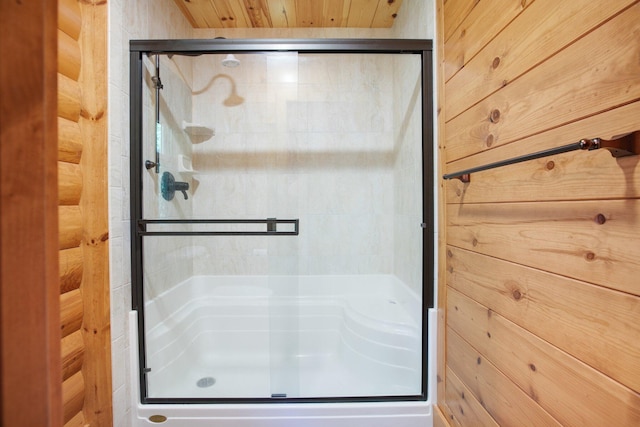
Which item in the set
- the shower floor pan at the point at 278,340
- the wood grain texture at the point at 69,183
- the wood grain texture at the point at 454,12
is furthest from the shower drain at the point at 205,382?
the wood grain texture at the point at 454,12

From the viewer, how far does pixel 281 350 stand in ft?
4.48

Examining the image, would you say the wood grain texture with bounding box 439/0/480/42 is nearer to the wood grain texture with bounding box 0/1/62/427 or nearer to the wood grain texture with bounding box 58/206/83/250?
the wood grain texture with bounding box 0/1/62/427

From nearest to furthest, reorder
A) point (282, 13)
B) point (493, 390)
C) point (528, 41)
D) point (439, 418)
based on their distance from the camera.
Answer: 1. point (528, 41)
2. point (493, 390)
3. point (439, 418)
4. point (282, 13)

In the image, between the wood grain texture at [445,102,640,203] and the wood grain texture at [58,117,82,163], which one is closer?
the wood grain texture at [445,102,640,203]

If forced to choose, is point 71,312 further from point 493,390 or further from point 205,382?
point 493,390

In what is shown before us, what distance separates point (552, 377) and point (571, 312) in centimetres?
18

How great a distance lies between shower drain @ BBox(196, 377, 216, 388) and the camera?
4.43ft

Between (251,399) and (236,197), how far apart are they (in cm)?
101

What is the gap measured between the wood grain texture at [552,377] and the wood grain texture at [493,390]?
0.07 ft

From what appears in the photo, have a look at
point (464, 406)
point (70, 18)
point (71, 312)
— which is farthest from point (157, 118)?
point (464, 406)

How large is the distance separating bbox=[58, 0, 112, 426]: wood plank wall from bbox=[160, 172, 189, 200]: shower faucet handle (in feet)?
1.04

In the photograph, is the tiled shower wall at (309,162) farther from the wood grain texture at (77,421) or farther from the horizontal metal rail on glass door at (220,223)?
the wood grain texture at (77,421)

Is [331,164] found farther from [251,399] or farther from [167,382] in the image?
[167,382]

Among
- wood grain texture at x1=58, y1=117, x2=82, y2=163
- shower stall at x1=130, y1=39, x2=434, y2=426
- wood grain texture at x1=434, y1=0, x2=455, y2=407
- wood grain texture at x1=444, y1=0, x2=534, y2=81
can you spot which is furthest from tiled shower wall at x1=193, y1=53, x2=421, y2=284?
wood grain texture at x1=58, y1=117, x2=82, y2=163
